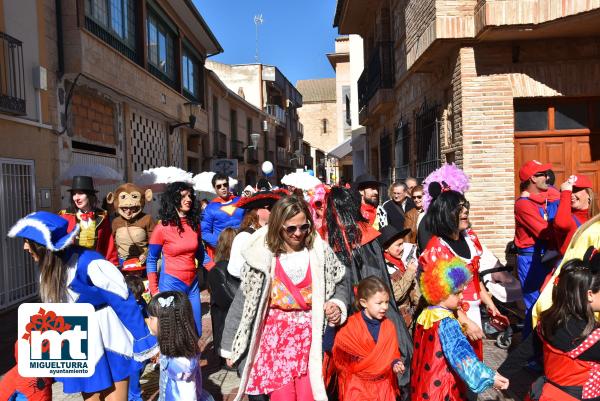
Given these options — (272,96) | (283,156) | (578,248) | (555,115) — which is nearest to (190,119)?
(555,115)

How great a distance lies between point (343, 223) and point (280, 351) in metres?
1.06

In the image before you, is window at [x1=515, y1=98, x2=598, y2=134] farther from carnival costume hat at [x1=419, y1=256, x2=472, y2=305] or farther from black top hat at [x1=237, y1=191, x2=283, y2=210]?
carnival costume hat at [x1=419, y1=256, x2=472, y2=305]

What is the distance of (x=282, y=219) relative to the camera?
11.1 feet

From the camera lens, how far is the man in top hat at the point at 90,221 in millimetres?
5602

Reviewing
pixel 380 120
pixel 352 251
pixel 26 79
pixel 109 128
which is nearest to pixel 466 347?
Result: pixel 352 251

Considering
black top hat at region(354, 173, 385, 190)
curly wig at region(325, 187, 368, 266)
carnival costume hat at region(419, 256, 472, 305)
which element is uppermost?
black top hat at region(354, 173, 385, 190)

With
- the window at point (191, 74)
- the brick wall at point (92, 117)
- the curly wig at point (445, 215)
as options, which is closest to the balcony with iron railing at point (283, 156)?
the window at point (191, 74)

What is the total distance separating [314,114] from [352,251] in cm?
6404

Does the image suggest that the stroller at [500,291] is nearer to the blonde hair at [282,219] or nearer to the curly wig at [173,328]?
the blonde hair at [282,219]

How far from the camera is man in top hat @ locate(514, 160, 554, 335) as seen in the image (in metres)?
5.37

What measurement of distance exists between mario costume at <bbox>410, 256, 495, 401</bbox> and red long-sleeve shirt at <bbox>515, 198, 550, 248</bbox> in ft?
7.31

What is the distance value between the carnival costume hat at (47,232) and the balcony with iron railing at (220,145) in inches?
888

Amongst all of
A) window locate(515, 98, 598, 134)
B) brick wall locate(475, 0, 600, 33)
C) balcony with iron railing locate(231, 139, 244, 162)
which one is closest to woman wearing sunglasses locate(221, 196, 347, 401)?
brick wall locate(475, 0, 600, 33)

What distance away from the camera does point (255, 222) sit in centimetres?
505
